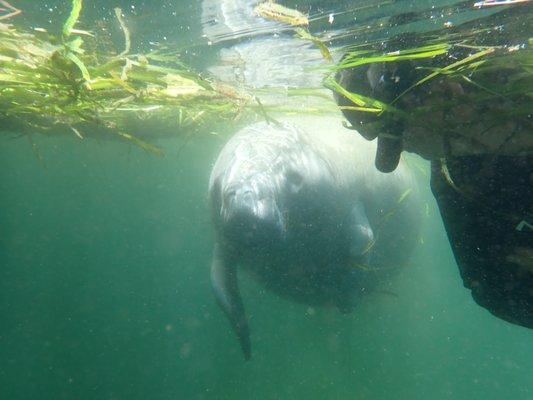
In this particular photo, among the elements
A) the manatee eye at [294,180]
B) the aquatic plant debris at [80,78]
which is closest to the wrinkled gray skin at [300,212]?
the manatee eye at [294,180]

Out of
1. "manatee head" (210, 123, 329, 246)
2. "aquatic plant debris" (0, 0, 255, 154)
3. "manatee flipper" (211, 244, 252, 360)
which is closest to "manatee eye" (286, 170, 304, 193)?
"manatee head" (210, 123, 329, 246)

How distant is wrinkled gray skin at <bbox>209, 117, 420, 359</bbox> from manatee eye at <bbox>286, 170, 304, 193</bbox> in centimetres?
1

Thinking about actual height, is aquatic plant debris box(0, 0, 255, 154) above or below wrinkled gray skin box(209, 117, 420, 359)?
above

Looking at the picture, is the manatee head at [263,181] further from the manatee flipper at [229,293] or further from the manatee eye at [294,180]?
A: the manatee flipper at [229,293]

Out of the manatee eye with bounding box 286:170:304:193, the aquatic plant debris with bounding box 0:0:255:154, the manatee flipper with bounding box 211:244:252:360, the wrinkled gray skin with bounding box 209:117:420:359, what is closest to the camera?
the aquatic plant debris with bounding box 0:0:255:154

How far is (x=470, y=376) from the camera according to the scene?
66312mm

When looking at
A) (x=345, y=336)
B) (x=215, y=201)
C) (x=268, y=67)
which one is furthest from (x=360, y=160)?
(x=345, y=336)

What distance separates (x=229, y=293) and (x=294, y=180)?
2.87 meters

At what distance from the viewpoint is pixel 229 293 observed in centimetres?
800

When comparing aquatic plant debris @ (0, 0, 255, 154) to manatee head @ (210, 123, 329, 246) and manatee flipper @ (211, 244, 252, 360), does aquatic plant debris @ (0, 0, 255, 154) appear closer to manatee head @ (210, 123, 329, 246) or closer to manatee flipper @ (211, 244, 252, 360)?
manatee head @ (210, 123, 329, 246)

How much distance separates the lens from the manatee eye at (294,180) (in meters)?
6.28

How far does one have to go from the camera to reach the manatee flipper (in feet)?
26.0

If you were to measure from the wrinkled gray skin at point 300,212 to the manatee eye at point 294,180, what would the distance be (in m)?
0.01

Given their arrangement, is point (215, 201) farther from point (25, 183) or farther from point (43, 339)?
point (25, 183)
